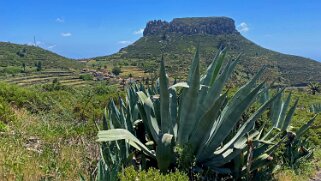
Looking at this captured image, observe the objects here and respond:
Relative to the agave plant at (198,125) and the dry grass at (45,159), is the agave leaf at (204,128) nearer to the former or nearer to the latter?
the agave plant at (198,125)

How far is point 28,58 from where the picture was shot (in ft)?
390

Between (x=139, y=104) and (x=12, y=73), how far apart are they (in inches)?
3634

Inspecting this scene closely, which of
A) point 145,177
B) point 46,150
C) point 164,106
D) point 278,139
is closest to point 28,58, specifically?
point 46,150

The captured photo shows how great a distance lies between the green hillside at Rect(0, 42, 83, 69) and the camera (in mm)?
109562

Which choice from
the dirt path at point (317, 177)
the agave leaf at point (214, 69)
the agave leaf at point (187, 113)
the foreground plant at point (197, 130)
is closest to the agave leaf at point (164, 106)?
the foreground plant at point (197, 130)

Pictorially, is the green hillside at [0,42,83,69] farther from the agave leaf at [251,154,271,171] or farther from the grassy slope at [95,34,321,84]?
the agave leaf at [251,154,271,171]

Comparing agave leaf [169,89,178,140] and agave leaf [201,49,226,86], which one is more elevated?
agave leaf [201,49,226,86]

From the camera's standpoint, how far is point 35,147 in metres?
4.92

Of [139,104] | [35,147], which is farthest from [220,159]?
[35,147]

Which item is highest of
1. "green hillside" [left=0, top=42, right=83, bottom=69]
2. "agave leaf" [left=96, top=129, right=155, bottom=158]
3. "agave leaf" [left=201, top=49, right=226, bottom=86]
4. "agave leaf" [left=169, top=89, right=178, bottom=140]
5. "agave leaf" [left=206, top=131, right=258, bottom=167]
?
"agave leaf" [left=201, top=49, right=226, bottom=86]

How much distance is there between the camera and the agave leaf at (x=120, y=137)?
11.9ft

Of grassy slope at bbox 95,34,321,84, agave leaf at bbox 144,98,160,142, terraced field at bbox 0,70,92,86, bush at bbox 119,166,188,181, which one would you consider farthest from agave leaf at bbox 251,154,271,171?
grassy slope at bbox 95,34,321,84

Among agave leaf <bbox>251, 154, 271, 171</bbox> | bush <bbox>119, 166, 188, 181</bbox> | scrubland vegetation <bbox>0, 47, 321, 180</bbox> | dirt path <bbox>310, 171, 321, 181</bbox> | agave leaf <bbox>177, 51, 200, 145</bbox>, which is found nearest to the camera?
bush <bbox>119, 166, 188, 181</bbox>

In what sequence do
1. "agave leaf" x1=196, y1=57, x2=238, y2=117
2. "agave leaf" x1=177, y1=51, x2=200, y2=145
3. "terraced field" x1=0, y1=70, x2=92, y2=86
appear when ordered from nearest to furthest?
"agave leaf" x1=177, y1=51, x2=200, y2=145 → "agave leaf" x1=196, y1=57, x2=238, y2=117 → "terraced field" x1=0, y1=70, x2=92, y2=86
